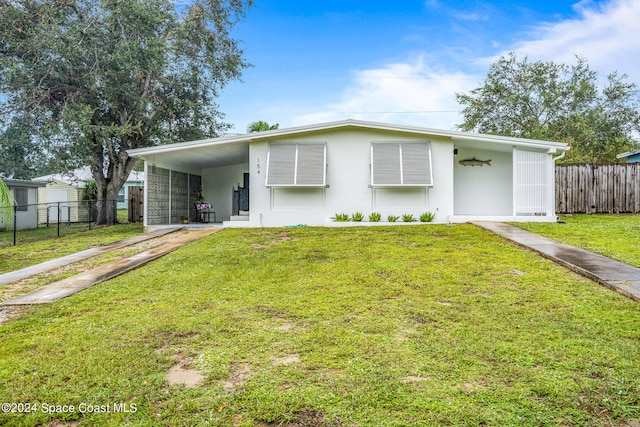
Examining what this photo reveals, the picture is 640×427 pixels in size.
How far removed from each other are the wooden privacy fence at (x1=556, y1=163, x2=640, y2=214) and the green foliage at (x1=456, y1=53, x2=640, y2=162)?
30.0ft

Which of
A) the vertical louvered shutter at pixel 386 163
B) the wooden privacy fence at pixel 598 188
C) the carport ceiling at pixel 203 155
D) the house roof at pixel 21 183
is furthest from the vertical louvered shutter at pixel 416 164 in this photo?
the house roof at pixel 21 183

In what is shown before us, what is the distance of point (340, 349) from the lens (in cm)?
313

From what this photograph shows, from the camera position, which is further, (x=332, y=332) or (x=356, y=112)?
(x=356, y=112)

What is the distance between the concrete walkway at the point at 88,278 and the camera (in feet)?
16.1

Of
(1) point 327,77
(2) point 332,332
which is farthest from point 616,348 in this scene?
(1) point 327,77

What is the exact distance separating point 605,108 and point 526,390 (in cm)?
2627

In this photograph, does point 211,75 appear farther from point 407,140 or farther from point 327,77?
point 407,140

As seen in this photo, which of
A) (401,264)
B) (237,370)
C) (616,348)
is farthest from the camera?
(401,264)

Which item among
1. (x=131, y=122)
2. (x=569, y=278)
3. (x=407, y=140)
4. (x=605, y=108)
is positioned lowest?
(x=569, y=278)

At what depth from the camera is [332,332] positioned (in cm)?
350

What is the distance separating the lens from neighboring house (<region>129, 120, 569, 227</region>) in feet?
37.7

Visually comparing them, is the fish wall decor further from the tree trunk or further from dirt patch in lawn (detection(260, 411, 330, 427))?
the tree trunk

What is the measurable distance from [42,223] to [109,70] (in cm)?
916

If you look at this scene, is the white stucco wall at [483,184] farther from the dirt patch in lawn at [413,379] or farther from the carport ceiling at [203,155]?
the dirt patch in lawn at [413,379]
